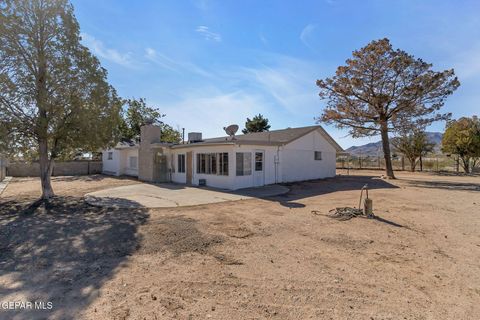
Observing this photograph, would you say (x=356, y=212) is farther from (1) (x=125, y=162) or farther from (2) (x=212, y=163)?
(1) (x=125, y=162)

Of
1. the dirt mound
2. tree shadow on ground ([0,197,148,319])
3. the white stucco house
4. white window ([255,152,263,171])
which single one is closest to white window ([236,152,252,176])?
the white stucco house

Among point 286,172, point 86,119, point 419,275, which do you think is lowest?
point 419,275

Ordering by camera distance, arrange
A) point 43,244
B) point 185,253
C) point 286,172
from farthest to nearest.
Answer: point 286,172 → point 43,244 → point 185,253

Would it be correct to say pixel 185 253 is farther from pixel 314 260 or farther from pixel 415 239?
pixel 415 239

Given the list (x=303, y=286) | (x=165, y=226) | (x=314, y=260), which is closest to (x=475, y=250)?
(x=314, y=260)

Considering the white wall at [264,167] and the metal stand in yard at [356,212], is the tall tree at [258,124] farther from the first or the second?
the metal stand in yard at [356,212]

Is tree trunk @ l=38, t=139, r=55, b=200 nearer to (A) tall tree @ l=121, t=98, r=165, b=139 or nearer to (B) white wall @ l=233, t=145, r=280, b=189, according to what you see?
(B) white wall @ l=233, t=145, r=280, b=189

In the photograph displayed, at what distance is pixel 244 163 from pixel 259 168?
1350mm

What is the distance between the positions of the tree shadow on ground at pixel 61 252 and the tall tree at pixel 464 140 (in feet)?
92.6

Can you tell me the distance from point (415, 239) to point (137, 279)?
19.4 ft

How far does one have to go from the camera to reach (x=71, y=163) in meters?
26.8

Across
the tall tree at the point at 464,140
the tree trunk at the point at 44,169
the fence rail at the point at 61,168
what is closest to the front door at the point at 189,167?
the tree trunk at the point at 44,169

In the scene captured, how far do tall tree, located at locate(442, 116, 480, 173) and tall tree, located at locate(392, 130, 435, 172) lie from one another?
1.50 meters

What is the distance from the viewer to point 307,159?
19297 mm
